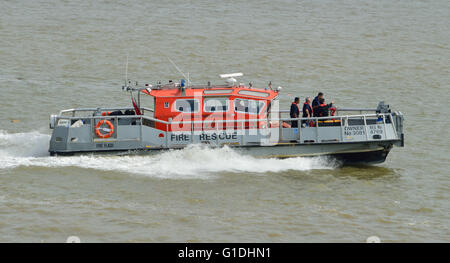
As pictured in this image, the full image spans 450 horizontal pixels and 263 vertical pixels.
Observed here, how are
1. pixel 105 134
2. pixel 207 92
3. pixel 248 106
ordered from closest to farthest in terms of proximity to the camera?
pixel 105 134 → pixel 207 92 → pixel 248 106

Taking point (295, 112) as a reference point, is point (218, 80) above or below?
above

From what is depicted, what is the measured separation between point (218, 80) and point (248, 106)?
1021 centimetres

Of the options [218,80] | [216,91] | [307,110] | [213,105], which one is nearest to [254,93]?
[216,91]

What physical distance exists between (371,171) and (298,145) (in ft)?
7.59

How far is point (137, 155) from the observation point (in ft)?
59.5

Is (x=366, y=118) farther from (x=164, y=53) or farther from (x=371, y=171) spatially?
(x=164, y=53)

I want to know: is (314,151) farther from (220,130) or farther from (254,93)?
(220,130)

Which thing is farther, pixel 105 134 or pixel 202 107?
pixel 202 107

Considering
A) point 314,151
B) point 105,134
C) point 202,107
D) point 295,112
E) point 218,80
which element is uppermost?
point 218,80

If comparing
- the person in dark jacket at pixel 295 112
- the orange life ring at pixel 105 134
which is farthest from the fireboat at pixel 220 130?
the person in dark jacket at pixel 295 112

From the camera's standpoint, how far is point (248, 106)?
18.4 meters

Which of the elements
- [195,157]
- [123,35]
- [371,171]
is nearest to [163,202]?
[195,157]

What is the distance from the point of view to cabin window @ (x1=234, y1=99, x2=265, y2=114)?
60.1 feet

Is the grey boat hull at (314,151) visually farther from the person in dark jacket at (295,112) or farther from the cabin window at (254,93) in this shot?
the cabin window at (254,93)
